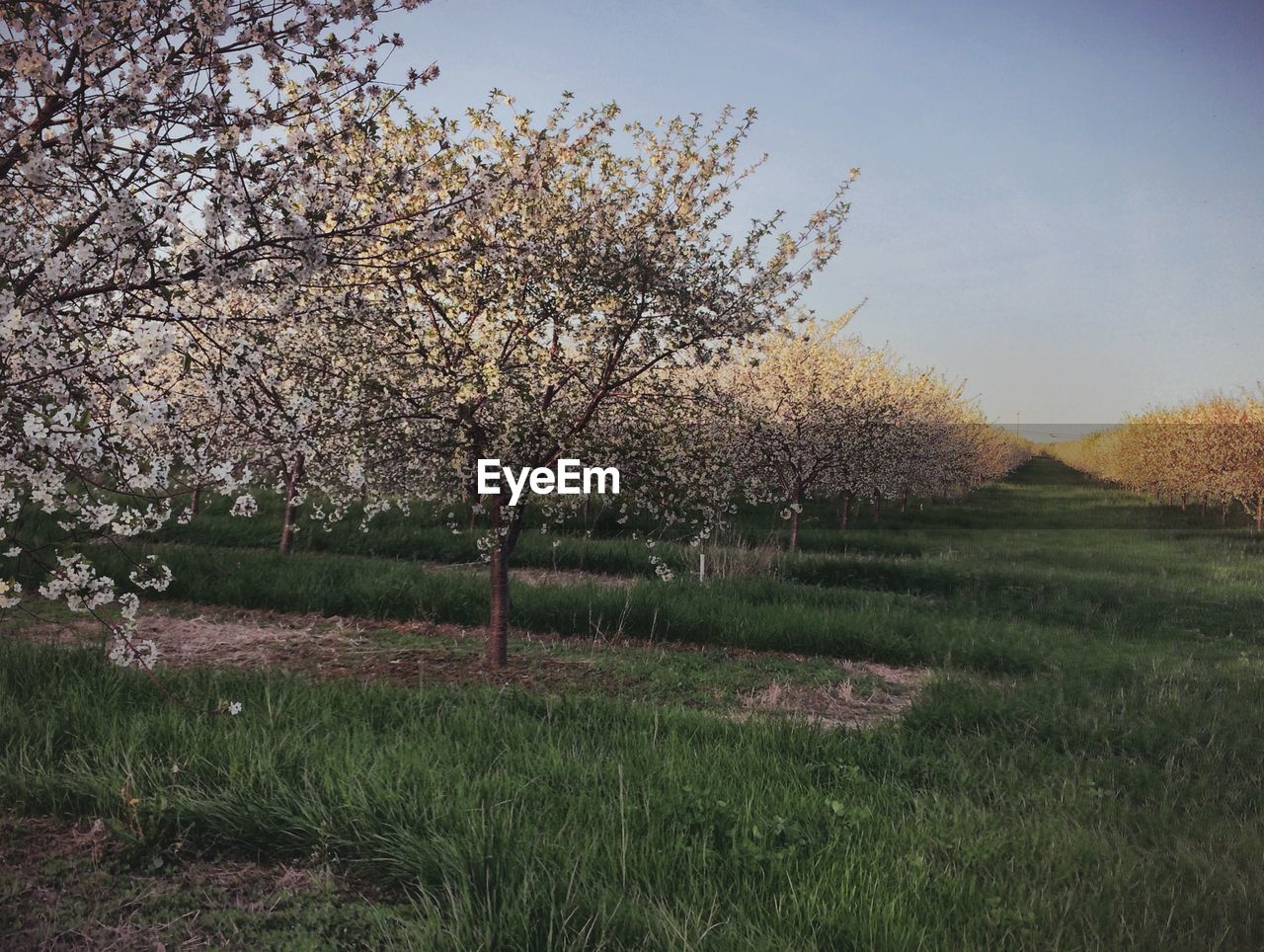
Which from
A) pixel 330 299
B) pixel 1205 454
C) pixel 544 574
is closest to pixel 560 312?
pixel 330 299

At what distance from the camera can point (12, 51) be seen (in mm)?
3555

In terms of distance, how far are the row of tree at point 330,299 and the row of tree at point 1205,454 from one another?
96.2ft

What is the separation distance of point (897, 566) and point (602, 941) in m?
15.5

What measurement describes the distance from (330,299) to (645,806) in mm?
4123

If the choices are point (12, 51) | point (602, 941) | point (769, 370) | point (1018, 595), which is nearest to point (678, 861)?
point (602, 941)

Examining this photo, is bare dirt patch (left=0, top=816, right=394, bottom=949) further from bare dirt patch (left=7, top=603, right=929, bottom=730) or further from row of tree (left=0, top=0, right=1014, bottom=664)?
bare dirt patch (left=7, top=603, right=929, bottom=730)

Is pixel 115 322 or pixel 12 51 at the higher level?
pixel 12 51

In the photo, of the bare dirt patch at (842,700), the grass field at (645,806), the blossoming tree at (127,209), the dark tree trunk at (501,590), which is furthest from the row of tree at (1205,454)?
the blossoming tree at (127,209)

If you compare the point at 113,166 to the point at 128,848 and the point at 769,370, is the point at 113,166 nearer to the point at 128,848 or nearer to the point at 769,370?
the point at 128,848

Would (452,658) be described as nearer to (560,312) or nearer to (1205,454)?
(560,312)

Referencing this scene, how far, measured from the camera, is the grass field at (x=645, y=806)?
3734mm

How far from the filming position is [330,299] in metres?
5.83

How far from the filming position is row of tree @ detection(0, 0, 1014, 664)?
3855 mm

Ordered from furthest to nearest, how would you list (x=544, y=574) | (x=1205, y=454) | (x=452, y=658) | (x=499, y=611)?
1. (x=1205, y=454)
2. (x=544, y=574)
3. (x=452, y=658)
4. (x=499, y=611)
